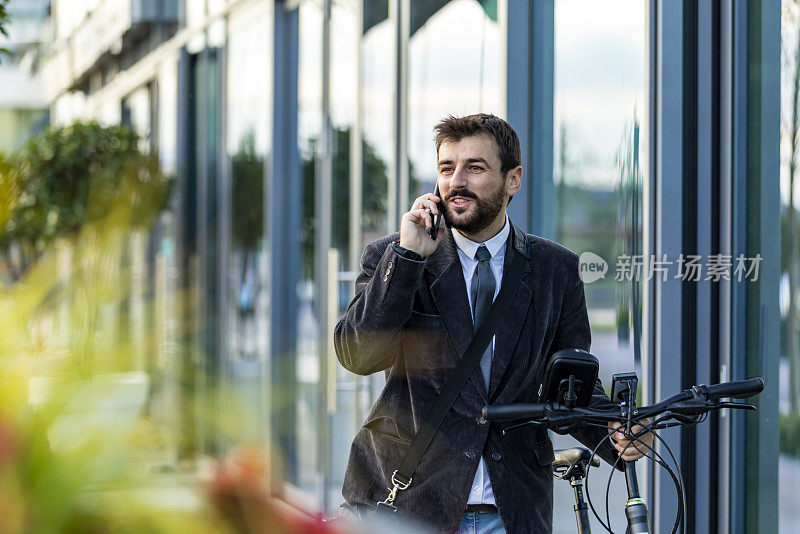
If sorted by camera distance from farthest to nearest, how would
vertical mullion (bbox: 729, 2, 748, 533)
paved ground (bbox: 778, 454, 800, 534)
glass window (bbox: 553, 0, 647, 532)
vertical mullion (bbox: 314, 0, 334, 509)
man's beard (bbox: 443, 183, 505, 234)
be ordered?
vertical mullion (bbox: 314, 0, 334, 509), glass window (bbox: 553, 0, 647, 532), vertical mullion (bbox: 729, 2, 748, 533), paved ground (bbox: 778, 454, 800, 534), man's beard (bbox: 443, 183, 505, 234)

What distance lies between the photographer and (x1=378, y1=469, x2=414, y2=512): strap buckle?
2307 millimetres

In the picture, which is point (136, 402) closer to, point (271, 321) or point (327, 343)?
point (327, 343)

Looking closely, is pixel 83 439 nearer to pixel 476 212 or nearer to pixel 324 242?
pixel 476 212

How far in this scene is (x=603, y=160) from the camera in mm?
3645

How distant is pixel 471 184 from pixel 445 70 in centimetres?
235

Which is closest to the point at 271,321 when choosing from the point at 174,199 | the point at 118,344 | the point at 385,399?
the point at 174,199

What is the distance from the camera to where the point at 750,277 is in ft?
10.5

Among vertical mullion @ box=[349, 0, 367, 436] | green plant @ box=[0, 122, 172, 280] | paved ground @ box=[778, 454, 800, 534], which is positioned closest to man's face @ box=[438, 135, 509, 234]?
paved ground @ box=[778, 454, 800, 534]

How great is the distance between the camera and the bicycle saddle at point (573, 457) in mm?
2211

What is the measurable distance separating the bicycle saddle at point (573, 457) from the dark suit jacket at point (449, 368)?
0.03 m

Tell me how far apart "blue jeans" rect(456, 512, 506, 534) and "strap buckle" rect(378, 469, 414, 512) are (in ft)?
0.47

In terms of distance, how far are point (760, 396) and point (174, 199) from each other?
6.46m

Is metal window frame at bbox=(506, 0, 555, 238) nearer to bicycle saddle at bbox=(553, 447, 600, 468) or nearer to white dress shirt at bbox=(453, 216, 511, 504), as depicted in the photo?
white dress shirt at bbox=(453, 216, 511, 504)

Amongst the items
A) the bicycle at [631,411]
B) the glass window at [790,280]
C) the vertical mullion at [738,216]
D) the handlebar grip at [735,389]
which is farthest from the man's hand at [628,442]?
the vertical mullion at [738,216]
